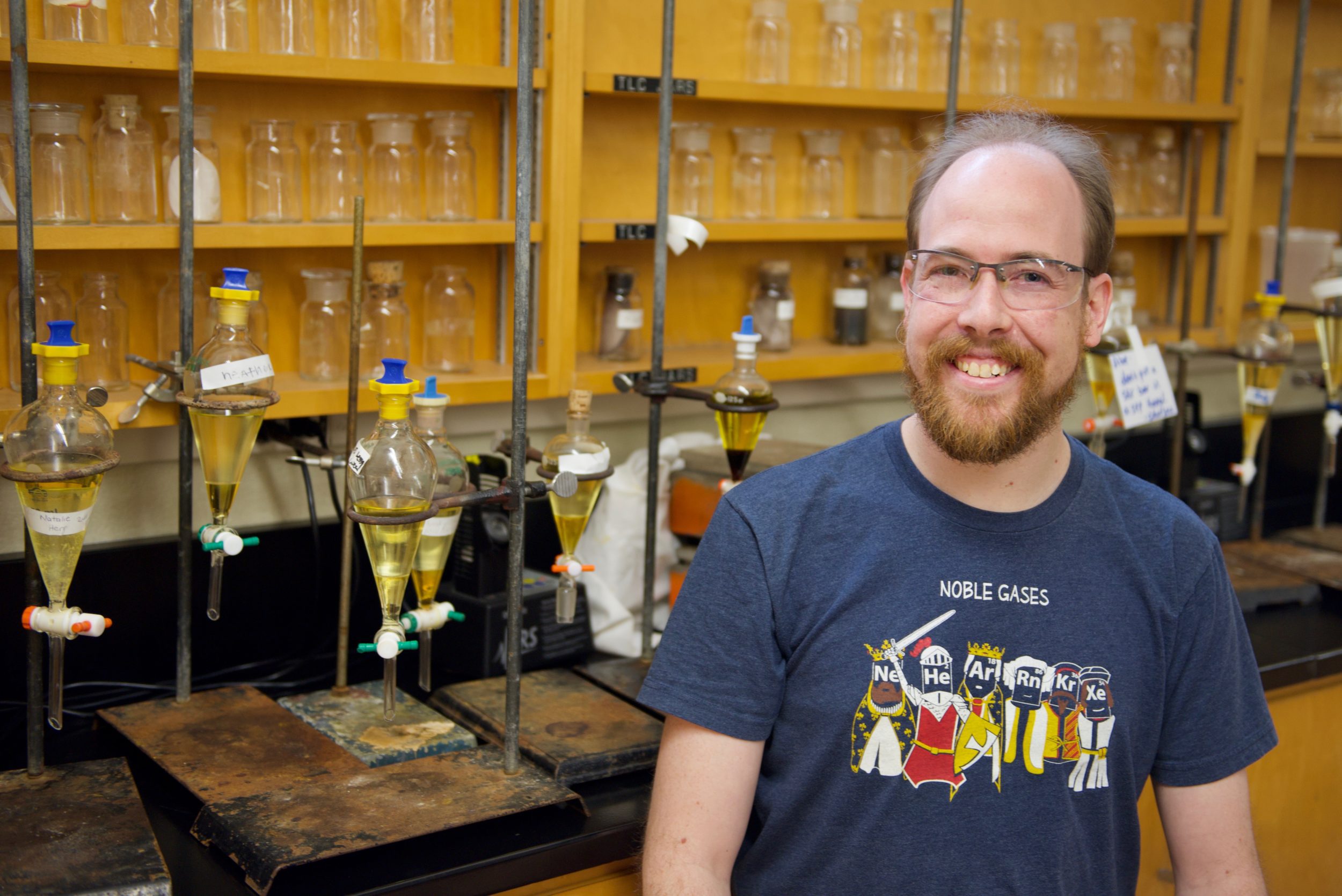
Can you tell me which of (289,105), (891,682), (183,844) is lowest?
(183,844)

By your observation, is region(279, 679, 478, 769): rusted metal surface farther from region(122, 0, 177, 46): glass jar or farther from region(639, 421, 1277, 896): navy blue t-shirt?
region(122, 0, 177, 46): glass jar

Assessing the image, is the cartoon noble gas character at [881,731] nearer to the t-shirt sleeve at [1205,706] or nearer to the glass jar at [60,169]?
the t-shirt sleeve at [1205,706]

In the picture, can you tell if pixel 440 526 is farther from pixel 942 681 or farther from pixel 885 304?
pixel 885 304

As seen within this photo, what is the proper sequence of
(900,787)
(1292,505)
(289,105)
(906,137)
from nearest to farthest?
(900,787) < (289,105) < (906,137) < (1292,505)

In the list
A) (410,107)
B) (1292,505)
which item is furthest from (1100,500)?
(1292,505)

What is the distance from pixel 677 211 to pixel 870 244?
510 millimetres

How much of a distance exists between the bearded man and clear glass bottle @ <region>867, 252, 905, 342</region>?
1151 mm

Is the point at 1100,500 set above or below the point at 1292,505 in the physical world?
above

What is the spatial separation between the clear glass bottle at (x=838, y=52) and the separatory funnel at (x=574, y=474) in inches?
43.0

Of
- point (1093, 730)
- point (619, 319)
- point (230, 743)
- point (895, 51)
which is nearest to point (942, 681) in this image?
point (1093, 730)

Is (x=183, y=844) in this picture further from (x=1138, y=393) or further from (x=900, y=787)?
(x=1138, y=393)

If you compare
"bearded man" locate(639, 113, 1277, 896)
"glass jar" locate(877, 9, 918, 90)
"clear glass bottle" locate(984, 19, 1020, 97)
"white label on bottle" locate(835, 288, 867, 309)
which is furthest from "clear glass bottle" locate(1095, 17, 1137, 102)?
"bearded man" locate(639, 113, 1277, 896)

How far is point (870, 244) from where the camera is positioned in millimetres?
2760

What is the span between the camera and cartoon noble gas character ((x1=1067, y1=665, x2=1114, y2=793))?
143 cm
